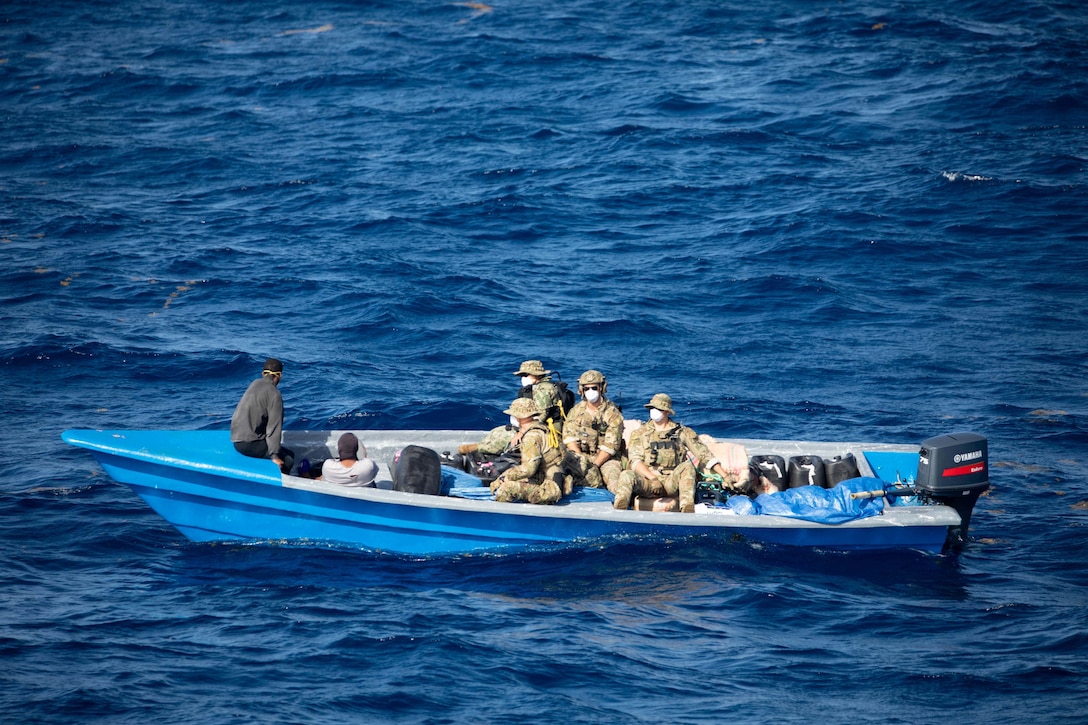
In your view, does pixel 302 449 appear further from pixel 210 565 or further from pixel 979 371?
pixel 979 371

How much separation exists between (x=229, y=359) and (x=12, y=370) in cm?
336

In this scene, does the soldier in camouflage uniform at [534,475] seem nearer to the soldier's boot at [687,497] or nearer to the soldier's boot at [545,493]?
the soldier's boot at [545,493]

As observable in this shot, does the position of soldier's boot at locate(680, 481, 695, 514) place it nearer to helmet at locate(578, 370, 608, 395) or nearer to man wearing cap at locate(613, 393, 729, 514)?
man wearing cap at locate(613, 393, 729, 514)

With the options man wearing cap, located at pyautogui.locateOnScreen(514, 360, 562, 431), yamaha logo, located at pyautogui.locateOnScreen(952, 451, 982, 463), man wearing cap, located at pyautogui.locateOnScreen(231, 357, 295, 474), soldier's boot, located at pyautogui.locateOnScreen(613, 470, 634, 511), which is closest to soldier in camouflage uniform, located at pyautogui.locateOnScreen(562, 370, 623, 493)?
man wearing cap, located at pyautogui.locateOnScreen(514, 360, 562, 431)

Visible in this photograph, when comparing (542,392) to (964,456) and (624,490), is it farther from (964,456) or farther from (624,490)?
(964,456)

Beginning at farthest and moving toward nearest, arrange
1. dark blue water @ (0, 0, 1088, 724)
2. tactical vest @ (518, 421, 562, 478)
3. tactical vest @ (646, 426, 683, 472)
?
1. tactical vest @ (646, 426, 683, 472)
2. tactical vest @ (518, 421, 562, 478)
3. dark blue water @ (0, 0, 1088, 724)

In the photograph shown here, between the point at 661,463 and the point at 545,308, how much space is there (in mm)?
8009

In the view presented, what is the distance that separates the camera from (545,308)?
21.0 meters

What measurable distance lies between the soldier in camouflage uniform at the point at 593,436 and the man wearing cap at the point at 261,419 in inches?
136

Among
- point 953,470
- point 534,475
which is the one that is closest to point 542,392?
point 534,475

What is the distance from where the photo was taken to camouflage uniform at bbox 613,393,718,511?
13203mm

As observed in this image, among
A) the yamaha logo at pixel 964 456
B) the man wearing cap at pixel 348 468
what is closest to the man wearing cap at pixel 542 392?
the man wearing cap at pixel 348 468

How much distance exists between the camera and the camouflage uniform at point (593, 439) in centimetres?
1405

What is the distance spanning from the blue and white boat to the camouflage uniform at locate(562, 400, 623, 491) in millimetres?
694
